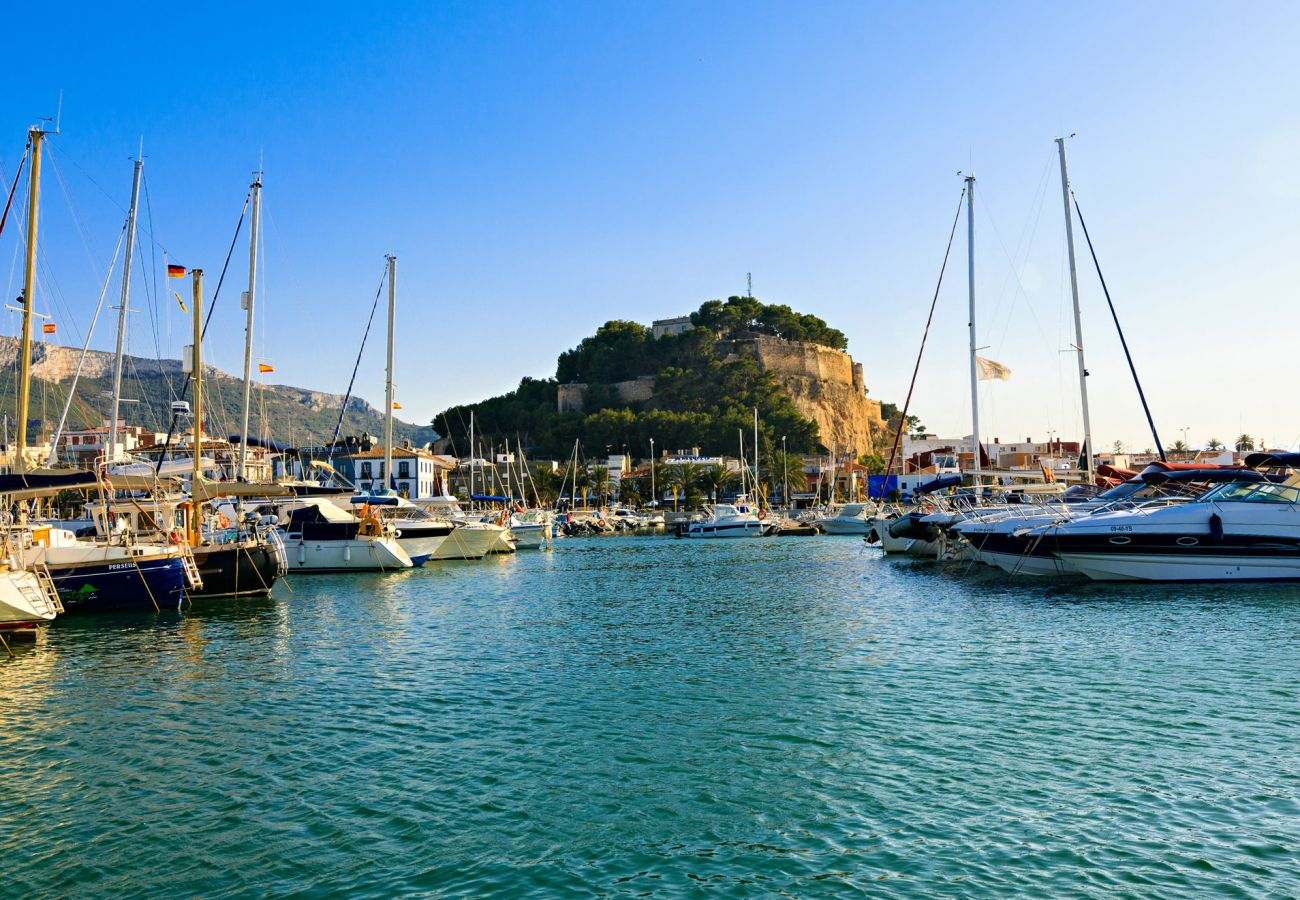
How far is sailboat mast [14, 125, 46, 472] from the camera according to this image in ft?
71.5

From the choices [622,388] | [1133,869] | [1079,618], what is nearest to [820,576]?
[1079,618]

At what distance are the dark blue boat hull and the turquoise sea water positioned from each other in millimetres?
1367

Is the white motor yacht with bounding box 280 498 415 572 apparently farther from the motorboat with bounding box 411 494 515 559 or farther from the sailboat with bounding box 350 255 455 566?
the motorboat with bounding box 411 494 515 559

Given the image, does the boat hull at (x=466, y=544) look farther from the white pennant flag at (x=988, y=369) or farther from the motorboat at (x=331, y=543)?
the white pennant flag at (x=988, y=369)

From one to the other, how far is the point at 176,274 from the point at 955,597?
2692 centimetres

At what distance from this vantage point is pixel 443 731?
11.9 meters

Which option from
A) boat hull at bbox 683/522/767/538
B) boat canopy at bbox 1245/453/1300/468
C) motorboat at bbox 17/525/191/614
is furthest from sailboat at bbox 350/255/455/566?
boat hull at bbox 683/522/767/538

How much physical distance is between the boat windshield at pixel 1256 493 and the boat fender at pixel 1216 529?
753 millimetres

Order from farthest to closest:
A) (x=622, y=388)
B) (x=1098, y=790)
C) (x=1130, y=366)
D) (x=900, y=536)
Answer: (x=622, y=388), (x=900, y=536), (x=1130, y=366), (x=1098, y=790)

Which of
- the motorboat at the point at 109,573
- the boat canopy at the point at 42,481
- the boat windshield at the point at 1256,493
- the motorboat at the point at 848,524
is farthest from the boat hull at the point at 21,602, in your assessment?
the motorboat at the point at 848,524

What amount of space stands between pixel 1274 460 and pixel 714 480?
80.9 meters

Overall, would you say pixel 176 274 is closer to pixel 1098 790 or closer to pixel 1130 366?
pixel 1098 790

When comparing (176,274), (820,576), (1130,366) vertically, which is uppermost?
(176,274)

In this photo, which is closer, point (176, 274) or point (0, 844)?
point (0, 844)
